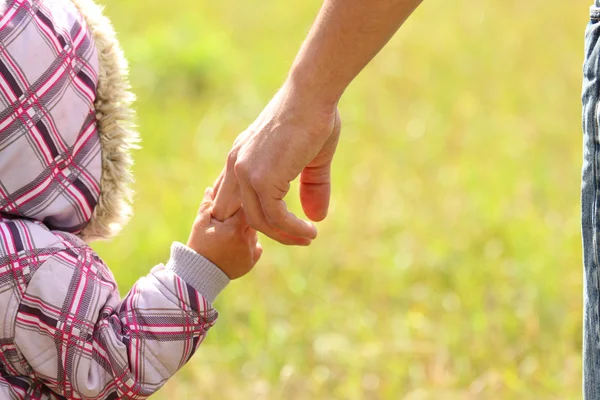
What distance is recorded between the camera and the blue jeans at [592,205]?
4.98ft

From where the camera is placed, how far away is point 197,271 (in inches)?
71.0

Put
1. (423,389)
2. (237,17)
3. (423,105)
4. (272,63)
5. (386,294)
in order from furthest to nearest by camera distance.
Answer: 1. (237,17)
2. (272,63)
3. (423,105)
4. (386,294)
5. (423,389)

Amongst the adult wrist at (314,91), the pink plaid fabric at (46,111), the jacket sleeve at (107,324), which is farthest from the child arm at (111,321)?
the adult wrist at (314,91)

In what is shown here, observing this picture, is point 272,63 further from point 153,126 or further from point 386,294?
point 386,294

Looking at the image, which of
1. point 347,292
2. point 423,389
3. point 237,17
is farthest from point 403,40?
point 423,389

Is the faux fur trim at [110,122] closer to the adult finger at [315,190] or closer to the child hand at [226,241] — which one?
the child hand at [226,241]

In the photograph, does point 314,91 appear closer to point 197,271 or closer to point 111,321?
point 197,271

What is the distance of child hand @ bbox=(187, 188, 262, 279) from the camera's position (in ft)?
5.99

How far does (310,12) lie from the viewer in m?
7.65

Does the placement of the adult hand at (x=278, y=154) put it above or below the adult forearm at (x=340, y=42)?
below

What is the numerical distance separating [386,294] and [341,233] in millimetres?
522

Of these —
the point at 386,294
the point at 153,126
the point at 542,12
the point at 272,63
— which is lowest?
the point at 386,294

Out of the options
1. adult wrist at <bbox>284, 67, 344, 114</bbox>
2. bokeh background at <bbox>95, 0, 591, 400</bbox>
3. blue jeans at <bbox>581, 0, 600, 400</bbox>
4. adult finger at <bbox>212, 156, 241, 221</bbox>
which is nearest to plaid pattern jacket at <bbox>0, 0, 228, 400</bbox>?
adult finger at <bbox>212, 156, 241, 221</bbox>

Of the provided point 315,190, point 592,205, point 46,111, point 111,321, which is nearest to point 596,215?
point 592,205
